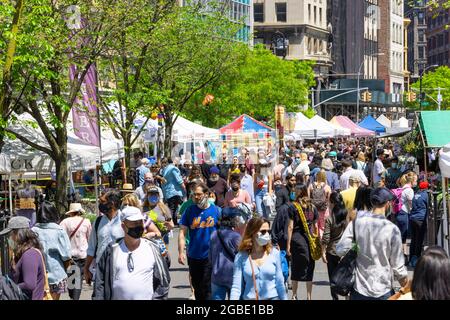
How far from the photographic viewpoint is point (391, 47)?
145 meters

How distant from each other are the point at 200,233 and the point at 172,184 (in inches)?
418

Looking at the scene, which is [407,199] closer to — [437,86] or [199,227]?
[199,227]

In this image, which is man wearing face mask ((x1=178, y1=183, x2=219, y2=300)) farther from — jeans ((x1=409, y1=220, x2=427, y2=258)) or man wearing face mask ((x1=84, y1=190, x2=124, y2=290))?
jeans ((x1=409, y1=220, x2=427, y2=258))

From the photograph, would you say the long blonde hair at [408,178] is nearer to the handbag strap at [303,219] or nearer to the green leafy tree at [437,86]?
the handbag strap at [303,219]

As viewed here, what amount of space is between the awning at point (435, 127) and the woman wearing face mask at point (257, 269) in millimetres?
9560

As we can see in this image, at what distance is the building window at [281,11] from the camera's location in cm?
10969

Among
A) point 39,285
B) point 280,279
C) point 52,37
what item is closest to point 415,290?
point 280,279

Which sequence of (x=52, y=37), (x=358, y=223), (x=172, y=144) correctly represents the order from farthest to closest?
(x=172, y=144) < (x=52, y=37) < (x=358, y=223)

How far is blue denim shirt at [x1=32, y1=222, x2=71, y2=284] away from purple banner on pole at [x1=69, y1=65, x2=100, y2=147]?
12.3 meters

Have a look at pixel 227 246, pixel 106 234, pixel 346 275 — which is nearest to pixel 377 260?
pixel 346 275

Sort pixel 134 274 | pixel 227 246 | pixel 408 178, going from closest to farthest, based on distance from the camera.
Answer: pixel 134 274
pixel 227 246
pixel 408 178

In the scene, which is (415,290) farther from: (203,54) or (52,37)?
(203,54)

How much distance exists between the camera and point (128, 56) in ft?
103

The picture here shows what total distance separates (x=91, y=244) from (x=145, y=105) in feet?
64.9
